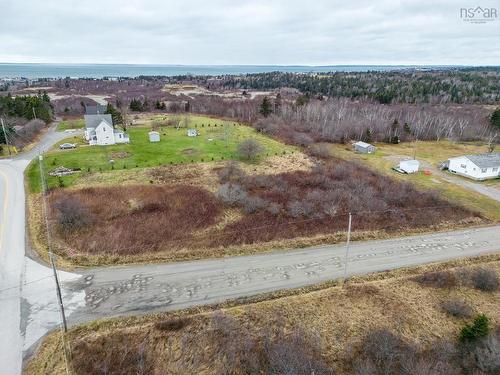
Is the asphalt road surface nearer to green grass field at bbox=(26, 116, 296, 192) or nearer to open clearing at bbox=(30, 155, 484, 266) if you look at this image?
open clearing at bbox=(30, 155, 484, 266)

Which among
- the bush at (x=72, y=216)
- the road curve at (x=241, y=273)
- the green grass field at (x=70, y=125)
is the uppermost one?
the green grass field at (x=70, y=125)

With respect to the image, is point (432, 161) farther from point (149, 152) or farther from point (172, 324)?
point (172, 324)

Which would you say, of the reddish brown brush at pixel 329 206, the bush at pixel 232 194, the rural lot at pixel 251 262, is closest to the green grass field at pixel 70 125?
the rural lot at pixel 251 262

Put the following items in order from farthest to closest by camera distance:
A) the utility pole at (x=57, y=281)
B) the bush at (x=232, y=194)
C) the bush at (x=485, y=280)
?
the bush at (x=232, y=194)
the bush at (x=485, y=280)
the utility pole at (x=57, y=281)

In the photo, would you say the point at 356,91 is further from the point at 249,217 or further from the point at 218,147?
the point at 249,217

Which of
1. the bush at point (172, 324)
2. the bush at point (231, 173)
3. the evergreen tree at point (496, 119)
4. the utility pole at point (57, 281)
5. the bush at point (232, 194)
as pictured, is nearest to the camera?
the utility pole at point (57, 281)

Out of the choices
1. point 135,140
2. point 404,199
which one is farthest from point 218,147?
point 404,199

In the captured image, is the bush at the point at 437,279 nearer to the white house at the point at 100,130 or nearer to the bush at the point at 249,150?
the bush at the point at 249,150

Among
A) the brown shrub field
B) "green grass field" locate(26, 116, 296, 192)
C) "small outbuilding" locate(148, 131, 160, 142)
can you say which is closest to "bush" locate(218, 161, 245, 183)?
the brown shrub field
